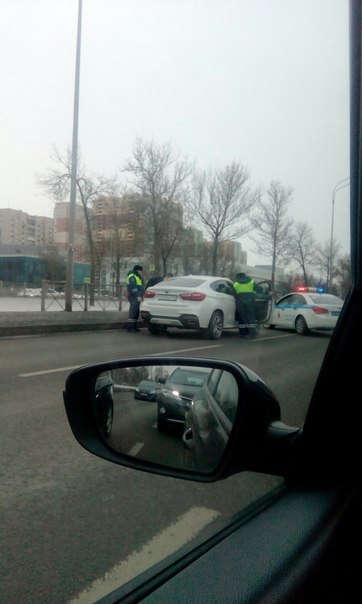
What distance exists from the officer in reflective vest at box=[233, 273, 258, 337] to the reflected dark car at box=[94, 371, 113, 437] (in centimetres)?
578

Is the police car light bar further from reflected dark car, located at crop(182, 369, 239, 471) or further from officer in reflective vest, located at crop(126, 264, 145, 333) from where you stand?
officer in reflective vest, located at crop(126, 264, 145, 333)

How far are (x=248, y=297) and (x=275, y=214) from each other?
528cm

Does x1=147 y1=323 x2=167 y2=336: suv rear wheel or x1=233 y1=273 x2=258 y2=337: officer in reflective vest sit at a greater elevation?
x1=233 y1=273 x2=258 y2=337: officer in reflective vest

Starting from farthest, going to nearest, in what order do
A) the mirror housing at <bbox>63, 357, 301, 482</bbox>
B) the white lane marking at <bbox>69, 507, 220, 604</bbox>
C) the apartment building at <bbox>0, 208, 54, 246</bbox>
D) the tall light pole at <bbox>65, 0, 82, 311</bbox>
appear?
1. the apartment building at <bbox>0, 208, 54, 246</bbox>
2. the tall light pole at <bbox>65, 0, 82, 311</bbox>
3. the white lane marking at <bbox>69, 507, 220, 604</bbox>
4. the mirror housing at <bbox>63, 357, 301, 482</bbox>

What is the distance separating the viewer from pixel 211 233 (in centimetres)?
546

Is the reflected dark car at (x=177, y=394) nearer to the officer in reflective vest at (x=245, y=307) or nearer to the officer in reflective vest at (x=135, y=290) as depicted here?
the officer in reflective vest at (x=245, y=307)

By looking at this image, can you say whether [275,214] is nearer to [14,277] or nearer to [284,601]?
[284,601]

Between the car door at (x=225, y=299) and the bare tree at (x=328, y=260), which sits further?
the car door at (x=225, y=299)

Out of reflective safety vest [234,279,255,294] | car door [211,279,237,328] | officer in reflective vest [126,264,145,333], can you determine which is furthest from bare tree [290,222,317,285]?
officer in reflective vest [126,264,145,333]

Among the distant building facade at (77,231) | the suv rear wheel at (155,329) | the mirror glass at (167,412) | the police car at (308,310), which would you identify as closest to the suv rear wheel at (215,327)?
the suv rear wheel at (155,329)

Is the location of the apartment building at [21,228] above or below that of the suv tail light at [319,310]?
above

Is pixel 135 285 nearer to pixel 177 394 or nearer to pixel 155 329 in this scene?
pixel 155 329

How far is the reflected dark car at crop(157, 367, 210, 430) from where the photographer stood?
5.89ft

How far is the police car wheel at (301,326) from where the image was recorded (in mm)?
3820
